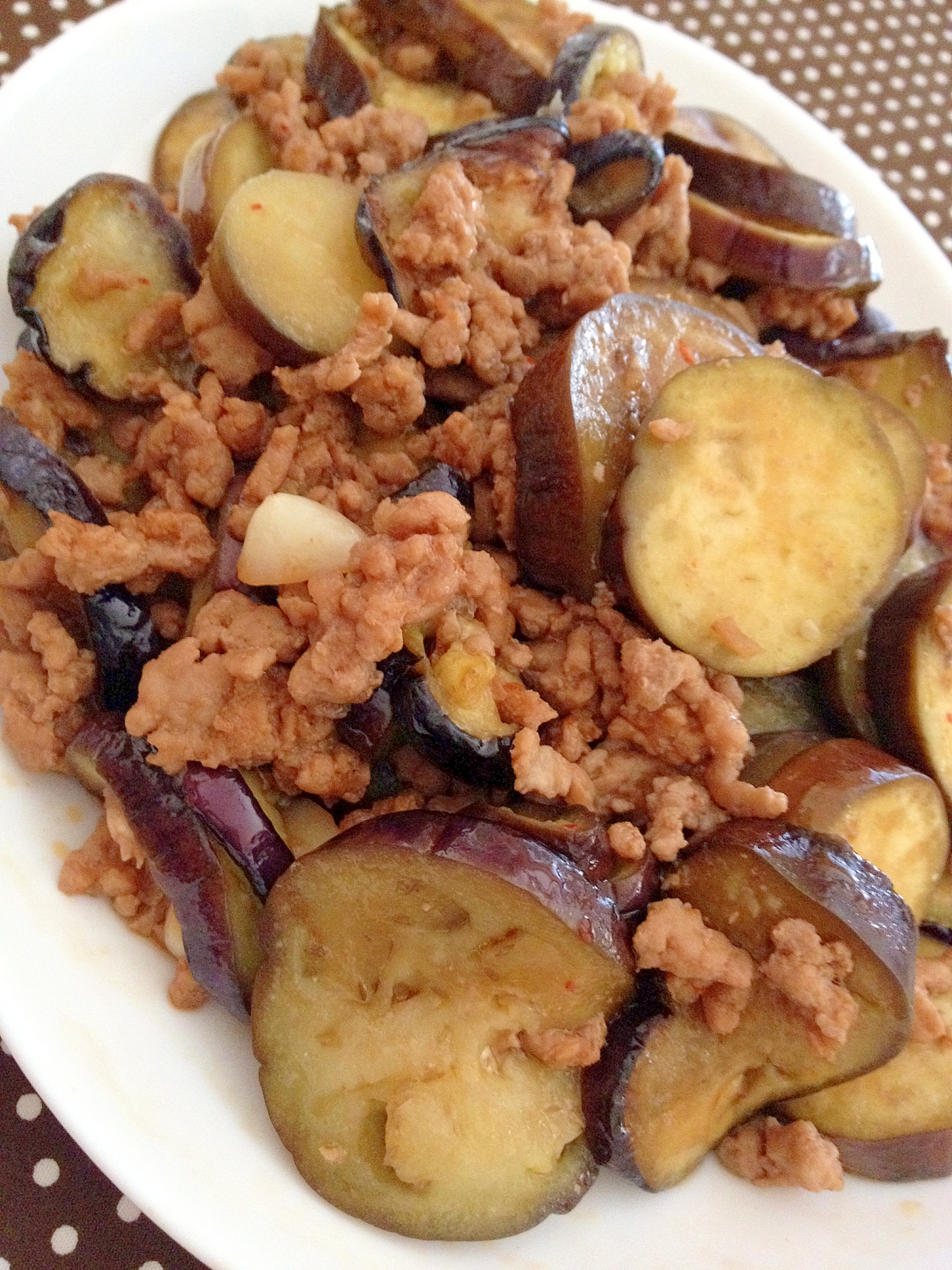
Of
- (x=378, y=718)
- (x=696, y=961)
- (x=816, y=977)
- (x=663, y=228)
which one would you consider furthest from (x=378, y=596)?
(x=663, y=228)

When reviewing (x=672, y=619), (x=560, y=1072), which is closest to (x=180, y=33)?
(x=672, y=619)

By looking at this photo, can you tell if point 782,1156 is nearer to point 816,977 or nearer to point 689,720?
point 816,977

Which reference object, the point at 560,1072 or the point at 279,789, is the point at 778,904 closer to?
the point at 560,1072

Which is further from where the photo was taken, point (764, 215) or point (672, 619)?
point (764, 215)

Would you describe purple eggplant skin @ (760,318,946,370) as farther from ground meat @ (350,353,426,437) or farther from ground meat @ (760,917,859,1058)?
ground meat @ (760,917,859,1058)

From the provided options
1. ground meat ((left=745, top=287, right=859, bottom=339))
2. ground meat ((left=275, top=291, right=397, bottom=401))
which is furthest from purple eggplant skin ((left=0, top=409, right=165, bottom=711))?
ground meat ((left=745, top=287, right=859, bottom=339))

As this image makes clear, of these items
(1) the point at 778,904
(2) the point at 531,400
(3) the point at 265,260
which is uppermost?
(3) the point at 265,260
